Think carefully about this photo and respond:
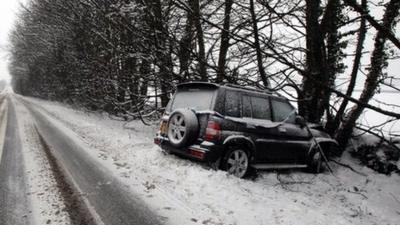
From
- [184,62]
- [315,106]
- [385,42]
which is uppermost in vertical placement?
[385,42]

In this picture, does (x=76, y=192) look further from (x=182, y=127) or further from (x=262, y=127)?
(x=262, y=127)

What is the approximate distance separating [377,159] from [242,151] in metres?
5.39

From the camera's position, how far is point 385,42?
10.6 metres

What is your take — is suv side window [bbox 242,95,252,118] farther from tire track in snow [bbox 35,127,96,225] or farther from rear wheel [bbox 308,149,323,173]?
tire track in snow [bbox 35,127,96,225]

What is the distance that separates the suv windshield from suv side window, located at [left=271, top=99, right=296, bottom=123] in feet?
6.09

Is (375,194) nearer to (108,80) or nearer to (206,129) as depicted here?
(206,129)

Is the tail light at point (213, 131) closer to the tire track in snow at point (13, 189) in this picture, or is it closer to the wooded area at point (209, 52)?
the wooded area at point (209, 52)

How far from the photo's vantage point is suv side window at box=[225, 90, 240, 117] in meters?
7.17

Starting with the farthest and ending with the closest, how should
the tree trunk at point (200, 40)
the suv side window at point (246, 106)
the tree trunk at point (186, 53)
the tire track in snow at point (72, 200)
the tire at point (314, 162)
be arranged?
the tree trunk at point (200, 40) → the tree trunk at point (186, 53) → the tire at point (314, 162) → the suv side window at point (246, 106) → the tire track in snow at point (72, 200)

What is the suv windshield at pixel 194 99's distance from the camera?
7180 millimetres

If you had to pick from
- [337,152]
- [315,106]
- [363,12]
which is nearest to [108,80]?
[315,106]

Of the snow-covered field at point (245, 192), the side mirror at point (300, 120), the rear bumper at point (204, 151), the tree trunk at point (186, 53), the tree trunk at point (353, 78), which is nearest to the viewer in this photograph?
the snow-covered field at point (245, 192)

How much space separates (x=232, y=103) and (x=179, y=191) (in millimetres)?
2306

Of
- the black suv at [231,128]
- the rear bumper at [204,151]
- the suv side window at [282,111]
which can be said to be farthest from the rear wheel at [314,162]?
the rear bumper at [204,151]
